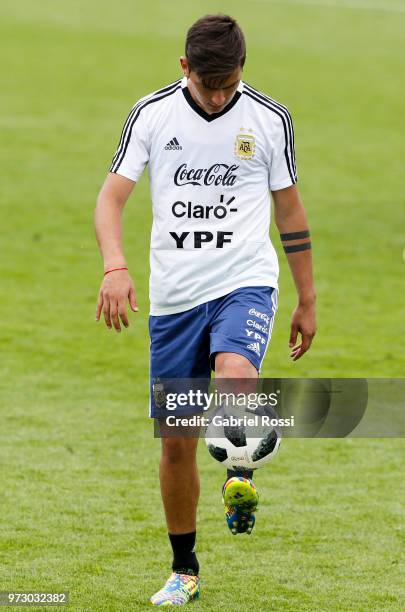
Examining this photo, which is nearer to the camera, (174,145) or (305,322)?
(174,145)

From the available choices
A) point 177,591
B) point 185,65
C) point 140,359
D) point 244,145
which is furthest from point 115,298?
point 140,359

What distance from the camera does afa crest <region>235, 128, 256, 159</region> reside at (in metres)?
5.62

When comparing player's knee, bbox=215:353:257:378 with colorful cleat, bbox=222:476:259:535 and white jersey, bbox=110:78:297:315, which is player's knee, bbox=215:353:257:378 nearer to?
white jersey, bbox=110:78:297:315

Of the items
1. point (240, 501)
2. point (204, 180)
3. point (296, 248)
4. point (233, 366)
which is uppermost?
point (204, 180)

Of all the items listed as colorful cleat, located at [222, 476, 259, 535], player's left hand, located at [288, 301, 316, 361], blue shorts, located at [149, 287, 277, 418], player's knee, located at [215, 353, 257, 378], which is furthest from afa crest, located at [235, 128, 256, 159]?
colorful cleat, located at [222, 476, 259, 535]

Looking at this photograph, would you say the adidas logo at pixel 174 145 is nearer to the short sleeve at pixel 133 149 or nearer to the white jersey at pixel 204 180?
the white jersey at pixel 204 180

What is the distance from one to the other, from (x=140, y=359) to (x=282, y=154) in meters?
5.85

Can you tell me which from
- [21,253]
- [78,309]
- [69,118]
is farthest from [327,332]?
[69,118]

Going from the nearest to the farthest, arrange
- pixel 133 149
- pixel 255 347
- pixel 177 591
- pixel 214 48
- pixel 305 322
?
pixel 214 48, pixel 255 347, pixel 133 149, pixel 177 591, pixel 305 322

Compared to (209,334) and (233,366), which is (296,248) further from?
(233,366)

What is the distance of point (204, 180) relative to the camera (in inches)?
220

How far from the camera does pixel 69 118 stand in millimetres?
24297

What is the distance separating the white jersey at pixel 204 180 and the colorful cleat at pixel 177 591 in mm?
1264

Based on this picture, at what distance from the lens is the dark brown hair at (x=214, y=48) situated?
5297 millimetres
